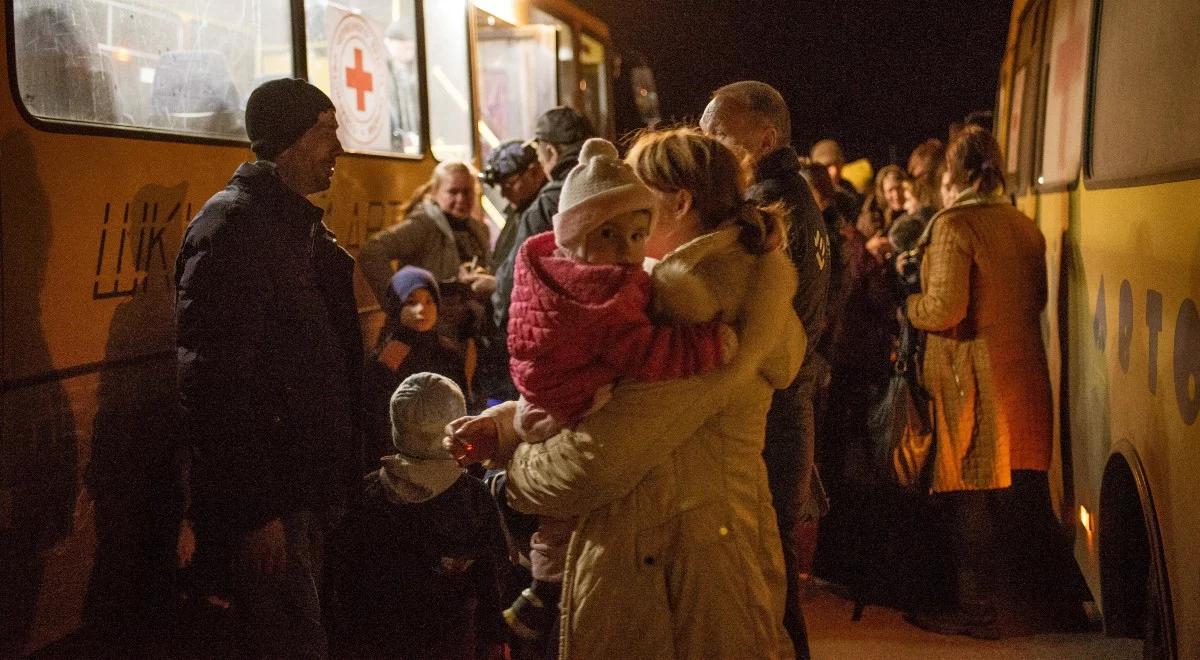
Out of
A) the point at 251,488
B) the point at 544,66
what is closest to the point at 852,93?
the point at 544,66

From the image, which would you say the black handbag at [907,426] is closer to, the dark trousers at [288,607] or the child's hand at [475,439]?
the dark trousers at [288,607]

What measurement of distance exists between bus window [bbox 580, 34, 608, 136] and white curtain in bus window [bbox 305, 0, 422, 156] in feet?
14.5

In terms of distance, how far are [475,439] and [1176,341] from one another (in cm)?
184

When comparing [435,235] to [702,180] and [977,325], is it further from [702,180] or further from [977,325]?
[702,180]

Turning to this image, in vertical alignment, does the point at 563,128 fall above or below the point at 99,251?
above

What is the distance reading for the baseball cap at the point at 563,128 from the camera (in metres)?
5.54

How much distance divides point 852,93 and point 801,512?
2861cm

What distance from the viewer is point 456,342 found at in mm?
5574

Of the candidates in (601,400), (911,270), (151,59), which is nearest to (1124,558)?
(911,270)

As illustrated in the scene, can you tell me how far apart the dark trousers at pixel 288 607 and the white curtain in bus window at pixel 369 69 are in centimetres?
253

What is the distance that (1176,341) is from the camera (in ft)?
10.1

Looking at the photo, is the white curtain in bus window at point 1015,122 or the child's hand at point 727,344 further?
the white curtain in bus window at point 1015,122

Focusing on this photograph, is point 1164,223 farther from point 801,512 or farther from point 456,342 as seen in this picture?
point 456,342

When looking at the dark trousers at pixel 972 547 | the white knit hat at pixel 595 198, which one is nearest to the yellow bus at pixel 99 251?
the white knit hat at pixel 595 198
